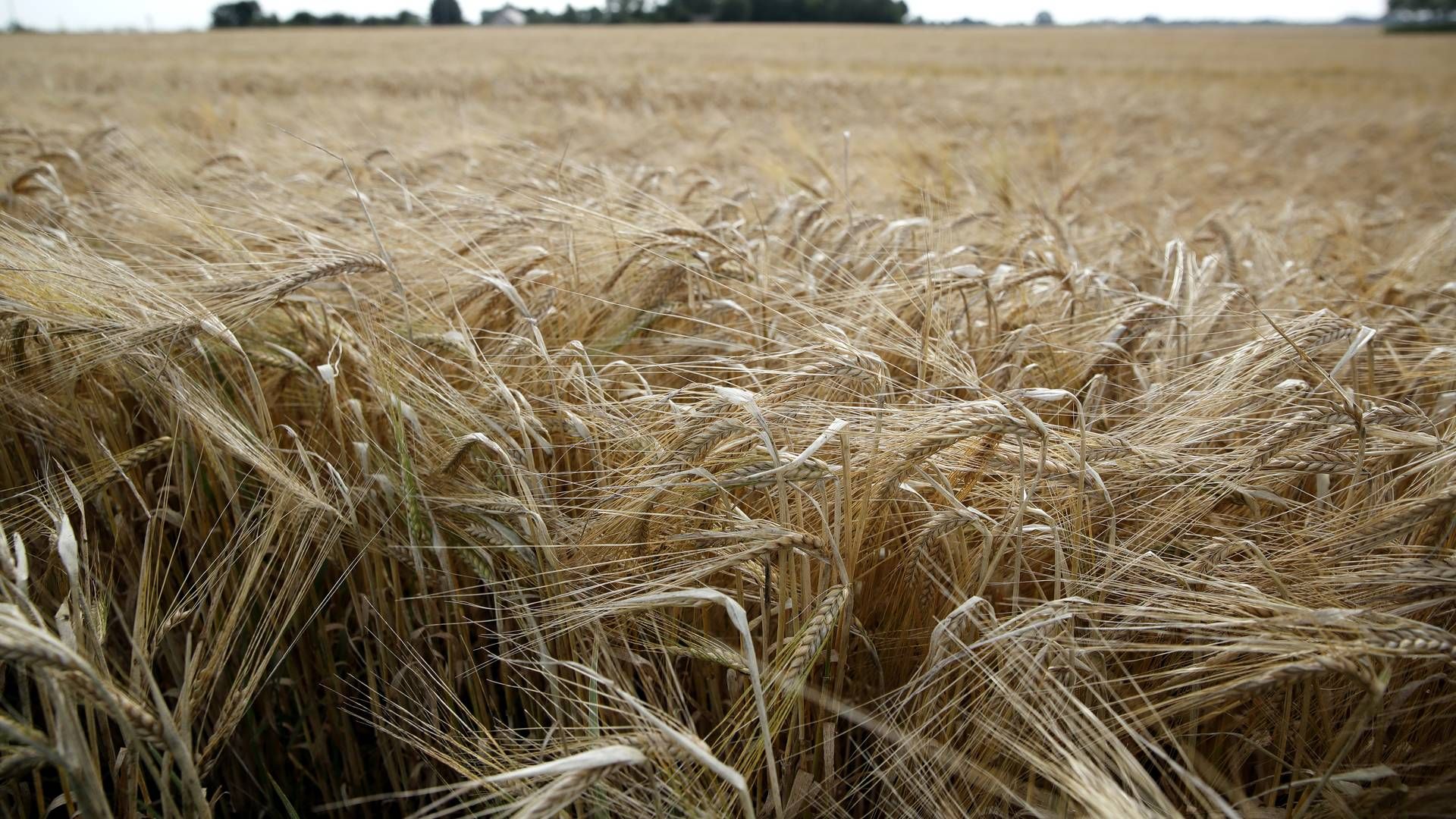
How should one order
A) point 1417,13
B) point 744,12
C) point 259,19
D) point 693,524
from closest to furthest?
point 693,524, point 259,19, point 744,12, point 1417,13

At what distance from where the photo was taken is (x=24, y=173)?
229 centimetres

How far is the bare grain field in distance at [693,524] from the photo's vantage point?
3.09 ft

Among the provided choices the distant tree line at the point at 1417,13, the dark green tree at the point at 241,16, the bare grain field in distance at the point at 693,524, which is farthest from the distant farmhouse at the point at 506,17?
the distant tree line at the point at 1417,13

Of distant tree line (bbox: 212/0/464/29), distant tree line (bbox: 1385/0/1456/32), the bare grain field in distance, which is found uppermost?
distant tree line (bbox: 1385/0/1456/32)

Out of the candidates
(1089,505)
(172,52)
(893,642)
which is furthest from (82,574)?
(172,52)

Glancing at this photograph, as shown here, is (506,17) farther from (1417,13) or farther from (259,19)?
(1417,13)

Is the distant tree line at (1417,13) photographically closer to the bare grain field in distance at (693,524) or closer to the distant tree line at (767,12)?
the distant tree line at (767,12)

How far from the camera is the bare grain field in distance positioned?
942mm

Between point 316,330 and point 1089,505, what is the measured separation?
1.44 meters

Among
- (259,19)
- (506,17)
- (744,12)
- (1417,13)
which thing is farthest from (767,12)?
(1417,13)

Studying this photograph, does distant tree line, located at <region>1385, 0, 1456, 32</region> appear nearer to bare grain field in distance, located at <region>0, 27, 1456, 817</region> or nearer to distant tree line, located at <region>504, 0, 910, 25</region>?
distant tree line, located at <region>504, 0, 910, 25</region>

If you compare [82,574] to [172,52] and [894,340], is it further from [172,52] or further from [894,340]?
[172,52]

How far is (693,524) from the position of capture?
3.92 feet

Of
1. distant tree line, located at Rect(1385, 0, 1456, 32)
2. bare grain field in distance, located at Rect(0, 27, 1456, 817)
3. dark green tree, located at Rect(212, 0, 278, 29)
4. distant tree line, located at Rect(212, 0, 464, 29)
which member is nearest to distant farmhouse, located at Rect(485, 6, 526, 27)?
distant tree line, located at Rect(212, 0, 464, 29)
